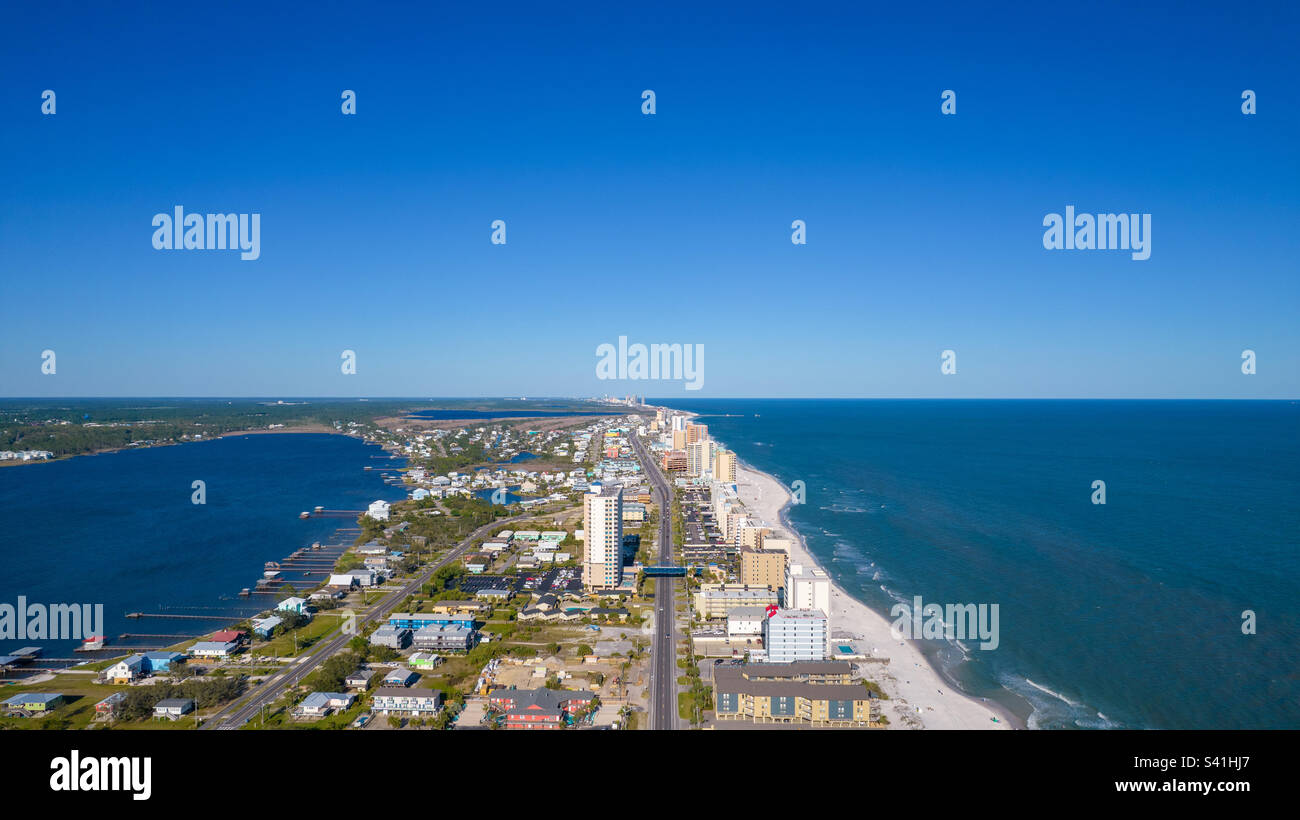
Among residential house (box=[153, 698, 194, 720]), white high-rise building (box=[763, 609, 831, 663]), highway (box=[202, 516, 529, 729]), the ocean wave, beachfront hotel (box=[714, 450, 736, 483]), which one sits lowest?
the ocean wave

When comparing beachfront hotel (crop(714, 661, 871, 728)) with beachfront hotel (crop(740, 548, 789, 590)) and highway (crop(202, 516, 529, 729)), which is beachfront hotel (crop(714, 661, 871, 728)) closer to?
beachfront hotel (crop(740, 548, 789, 590))

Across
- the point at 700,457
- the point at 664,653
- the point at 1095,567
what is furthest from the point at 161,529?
the point at 1095,567

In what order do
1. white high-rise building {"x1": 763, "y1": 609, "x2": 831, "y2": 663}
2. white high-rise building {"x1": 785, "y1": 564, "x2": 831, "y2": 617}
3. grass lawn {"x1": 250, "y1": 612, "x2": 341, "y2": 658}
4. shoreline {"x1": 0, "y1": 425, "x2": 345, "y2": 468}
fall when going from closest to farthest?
white high-rise building {"x1": 763, "y1": 609, "x2": 831, "y2": 663} → grass lawn {"x1": 250, "y1": 612, "x2": 341, "y2": 658} → white high-rise building {"x1": 785, "y1": 564, "x2": 831, "y2": 617} → shoreline {"x1": 0, "y1": 425, "x2": 345, "y2": 468}

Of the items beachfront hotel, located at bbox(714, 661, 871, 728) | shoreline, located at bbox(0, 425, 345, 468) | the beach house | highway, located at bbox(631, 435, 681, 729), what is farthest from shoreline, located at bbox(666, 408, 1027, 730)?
shoreline, located at bbox(0, 425, 345, 468)

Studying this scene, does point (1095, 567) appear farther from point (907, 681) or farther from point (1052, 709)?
point (907, 681)

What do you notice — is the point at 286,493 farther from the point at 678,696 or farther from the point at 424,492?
the point at 678,696

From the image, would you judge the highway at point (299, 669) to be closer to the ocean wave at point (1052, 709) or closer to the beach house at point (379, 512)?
the beach house at point (379, 512)
